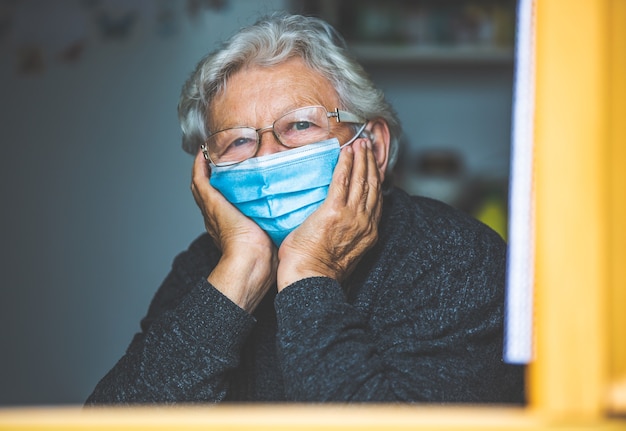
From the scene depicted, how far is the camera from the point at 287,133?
1.30 m

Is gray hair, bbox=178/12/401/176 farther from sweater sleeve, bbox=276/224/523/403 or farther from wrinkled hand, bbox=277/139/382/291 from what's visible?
sweater sleeve, bbox=276/224/523/403

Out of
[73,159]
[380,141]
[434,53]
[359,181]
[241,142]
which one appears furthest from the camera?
[434,53]

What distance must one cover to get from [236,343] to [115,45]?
1.74 metres

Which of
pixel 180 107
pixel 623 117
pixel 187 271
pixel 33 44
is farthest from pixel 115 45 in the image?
pixel 623 117

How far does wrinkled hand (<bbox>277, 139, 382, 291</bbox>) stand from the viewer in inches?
44.8

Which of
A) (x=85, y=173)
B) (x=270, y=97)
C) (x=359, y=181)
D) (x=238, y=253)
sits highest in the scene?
(x=270, y=97)

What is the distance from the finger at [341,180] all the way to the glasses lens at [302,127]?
0.27 feet

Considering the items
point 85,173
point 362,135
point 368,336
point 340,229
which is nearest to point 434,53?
point 85,173

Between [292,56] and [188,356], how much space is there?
1.99 ft

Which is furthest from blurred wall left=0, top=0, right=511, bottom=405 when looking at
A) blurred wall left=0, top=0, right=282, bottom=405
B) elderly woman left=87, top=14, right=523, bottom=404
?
elderly woman left=87, top=14, right=523, bottom=404

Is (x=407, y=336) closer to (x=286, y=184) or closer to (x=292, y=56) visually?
(x=286, y=184)

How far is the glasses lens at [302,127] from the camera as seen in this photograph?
1285 millimetres

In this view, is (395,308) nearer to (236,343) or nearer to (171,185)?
(236,343)

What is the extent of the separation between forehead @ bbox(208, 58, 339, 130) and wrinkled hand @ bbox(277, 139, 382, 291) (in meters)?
0.14
